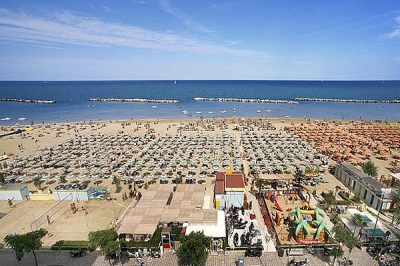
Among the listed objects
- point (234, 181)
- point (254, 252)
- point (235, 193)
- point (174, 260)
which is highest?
point (234, 181)

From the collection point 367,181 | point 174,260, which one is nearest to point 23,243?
point 174,260

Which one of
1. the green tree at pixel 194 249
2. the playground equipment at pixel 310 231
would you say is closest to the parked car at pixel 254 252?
the green tree at pixel 194 249

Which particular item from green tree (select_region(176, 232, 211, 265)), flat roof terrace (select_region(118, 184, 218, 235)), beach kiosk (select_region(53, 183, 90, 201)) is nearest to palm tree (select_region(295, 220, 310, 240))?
flat roof terrace (select_region(118, 184, 218, 235))

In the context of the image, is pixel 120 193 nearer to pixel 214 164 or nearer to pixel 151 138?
pixel 214 164

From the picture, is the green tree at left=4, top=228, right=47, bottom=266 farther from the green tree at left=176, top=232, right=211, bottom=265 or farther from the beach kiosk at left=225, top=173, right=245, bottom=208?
the beach kiosk at left=225, top=173, right=245, bottom=208

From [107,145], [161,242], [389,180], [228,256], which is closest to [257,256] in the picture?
[228,256]

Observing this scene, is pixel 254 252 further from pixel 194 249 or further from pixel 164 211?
pixel 164 211
